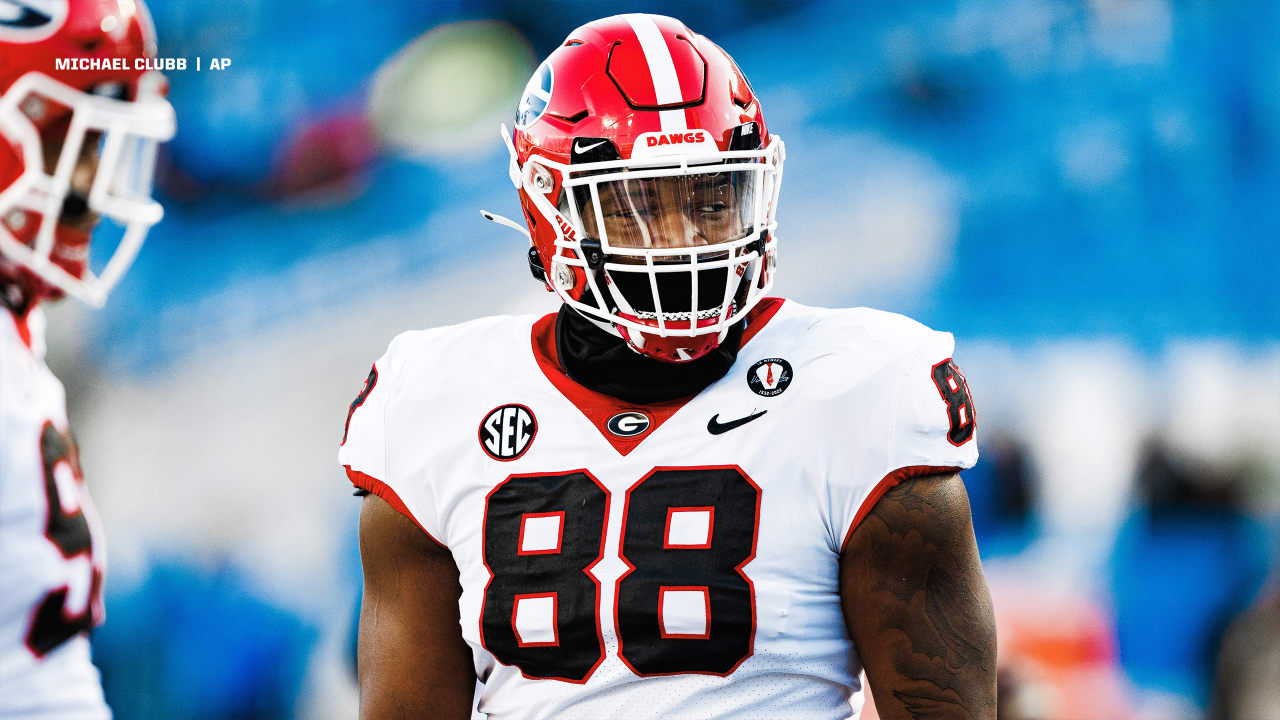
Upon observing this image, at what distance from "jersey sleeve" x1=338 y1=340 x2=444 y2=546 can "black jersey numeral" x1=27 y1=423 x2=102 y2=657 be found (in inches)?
14.7

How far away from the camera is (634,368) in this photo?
1.46 m

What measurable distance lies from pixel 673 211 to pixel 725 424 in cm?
26

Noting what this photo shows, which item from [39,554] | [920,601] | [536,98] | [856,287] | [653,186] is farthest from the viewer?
[856,287]

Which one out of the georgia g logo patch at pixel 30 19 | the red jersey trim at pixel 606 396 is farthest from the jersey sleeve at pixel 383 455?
the georgia g logo patch at pixel 30 19

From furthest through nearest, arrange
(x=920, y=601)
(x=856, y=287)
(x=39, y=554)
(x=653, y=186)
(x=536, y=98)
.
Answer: (x=856, y=287) < (x=536, y=98) < (x=653, y=186) < (x=920, y=601) < (x=39, y=554)

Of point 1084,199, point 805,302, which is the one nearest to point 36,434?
point 805,302

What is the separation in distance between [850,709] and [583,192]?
699 mm

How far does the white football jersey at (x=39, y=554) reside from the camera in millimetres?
1086

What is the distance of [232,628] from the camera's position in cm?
249

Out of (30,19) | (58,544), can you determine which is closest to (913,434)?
(58,544)

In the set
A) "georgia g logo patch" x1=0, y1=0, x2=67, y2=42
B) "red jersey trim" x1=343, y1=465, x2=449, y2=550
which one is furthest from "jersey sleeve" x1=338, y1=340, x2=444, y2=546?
"georgia g logo patch" x1=0, y1=0, x2=67, y2=42

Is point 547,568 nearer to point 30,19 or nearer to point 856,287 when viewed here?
point 30,19

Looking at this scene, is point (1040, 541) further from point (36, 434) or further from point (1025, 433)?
point (36, 434)

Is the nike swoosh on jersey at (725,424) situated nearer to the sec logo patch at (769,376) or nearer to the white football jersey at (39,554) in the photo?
the sec logo patch at (769,376)
